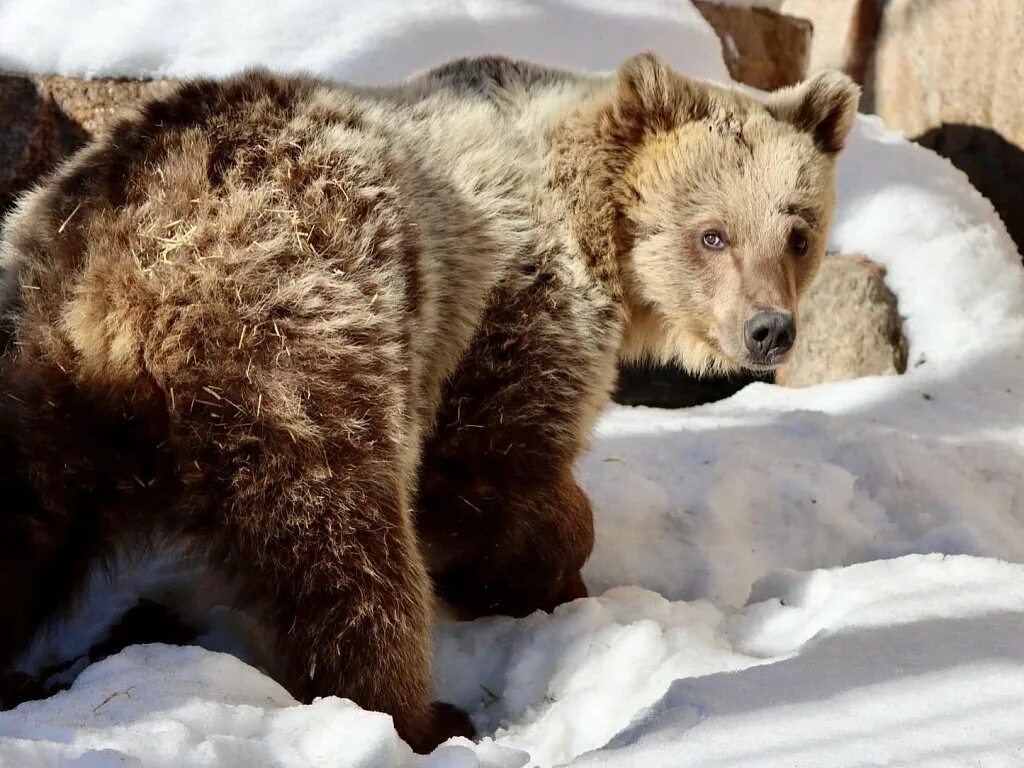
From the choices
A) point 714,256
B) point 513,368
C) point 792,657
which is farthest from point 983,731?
point 714,256

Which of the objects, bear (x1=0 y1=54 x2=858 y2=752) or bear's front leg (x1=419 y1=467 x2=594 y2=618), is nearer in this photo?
bear (x1=0 y1=54 x2=858 y2=752)

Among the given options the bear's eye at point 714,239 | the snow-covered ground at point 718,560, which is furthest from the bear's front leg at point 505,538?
the bear's eye at point 714,239

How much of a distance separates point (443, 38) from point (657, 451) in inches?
106

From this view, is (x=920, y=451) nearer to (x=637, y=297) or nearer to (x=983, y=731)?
(x=637, y=297)

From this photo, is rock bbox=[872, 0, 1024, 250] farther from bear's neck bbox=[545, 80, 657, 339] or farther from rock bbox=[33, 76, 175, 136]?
rock bbox=[33, 76, 175, 136]

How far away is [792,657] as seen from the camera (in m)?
2.78

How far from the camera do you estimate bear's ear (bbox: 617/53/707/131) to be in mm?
3834

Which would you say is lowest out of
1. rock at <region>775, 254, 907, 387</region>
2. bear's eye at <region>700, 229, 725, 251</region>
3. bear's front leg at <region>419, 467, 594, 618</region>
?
rock at <region>775, 254, 907, 387</region>

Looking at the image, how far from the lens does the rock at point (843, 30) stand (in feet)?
28.7

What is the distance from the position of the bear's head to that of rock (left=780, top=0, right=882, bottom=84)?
3.70 meters

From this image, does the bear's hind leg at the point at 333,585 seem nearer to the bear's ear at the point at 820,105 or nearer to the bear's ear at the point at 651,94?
the bear's ear at the point at 651,94

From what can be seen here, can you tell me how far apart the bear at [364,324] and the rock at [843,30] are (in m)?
4.02

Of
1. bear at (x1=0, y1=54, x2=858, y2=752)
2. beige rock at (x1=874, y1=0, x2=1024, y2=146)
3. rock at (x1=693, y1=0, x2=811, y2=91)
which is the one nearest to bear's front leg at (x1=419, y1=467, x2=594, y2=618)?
bear at (x1=0, y1=54, x2=858, y2=752)

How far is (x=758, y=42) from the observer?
342 inches
